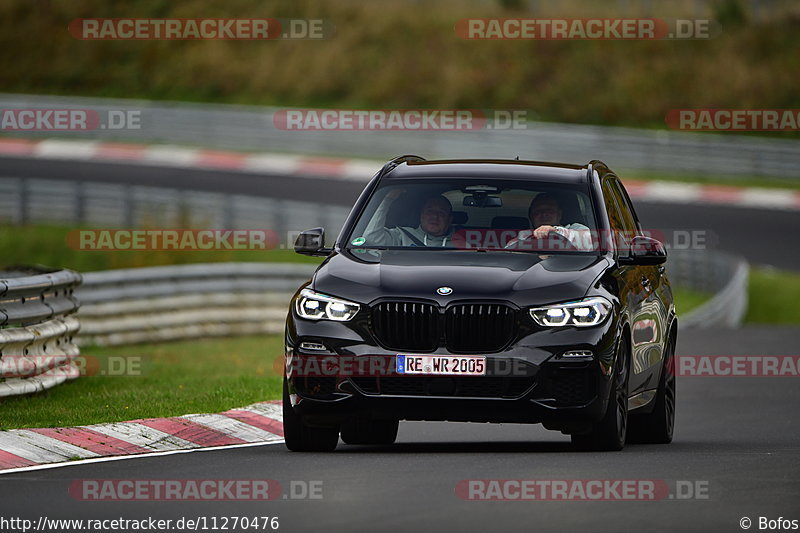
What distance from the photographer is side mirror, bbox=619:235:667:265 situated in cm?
1146

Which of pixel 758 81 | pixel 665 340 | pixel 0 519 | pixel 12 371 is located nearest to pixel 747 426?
pixel 665 340

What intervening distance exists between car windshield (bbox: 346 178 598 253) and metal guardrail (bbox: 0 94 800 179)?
99.2 ft

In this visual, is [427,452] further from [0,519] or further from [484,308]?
[0,519]

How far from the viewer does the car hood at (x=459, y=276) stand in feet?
34.3

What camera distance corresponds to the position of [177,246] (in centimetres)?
2888

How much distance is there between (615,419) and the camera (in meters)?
10.8

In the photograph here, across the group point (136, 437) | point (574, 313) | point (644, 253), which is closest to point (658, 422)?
point (644, 253)

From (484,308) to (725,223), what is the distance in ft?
92.3

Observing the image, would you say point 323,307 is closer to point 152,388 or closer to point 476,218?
point 476,218

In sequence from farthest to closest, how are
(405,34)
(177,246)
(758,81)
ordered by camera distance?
(405,34), (758,81), (177,246)

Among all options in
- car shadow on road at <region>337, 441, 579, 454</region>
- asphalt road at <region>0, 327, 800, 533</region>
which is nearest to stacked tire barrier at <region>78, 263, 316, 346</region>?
asphalt road at <region>0, 327, 800, 533</region>

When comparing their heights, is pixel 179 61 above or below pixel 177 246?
above

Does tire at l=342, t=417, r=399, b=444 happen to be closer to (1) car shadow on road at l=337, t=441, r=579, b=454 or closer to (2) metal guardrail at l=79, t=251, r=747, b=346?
(1) car shadow on road at l=337, t=441, r=579, b=454

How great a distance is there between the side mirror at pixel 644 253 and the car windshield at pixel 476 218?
0.25m
